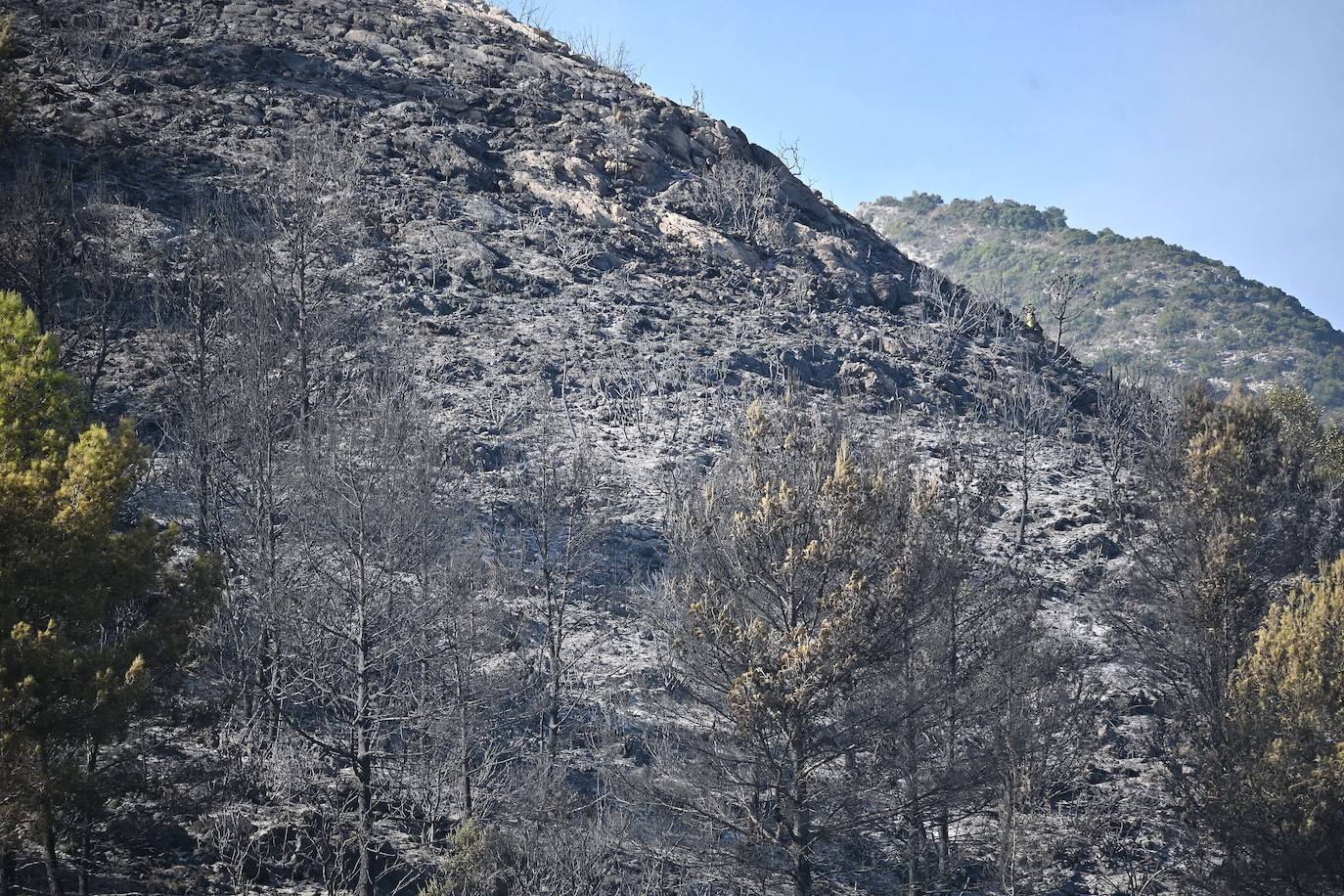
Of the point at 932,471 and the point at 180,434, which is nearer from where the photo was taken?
the point at 180,434

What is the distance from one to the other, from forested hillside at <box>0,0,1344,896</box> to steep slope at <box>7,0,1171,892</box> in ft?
0.77

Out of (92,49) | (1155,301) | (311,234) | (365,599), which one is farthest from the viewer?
(1155,301)

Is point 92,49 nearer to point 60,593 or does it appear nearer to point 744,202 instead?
point 744,202

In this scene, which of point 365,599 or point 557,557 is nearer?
point 365,599

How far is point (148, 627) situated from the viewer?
12.8 meters

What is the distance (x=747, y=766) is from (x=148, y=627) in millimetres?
8632

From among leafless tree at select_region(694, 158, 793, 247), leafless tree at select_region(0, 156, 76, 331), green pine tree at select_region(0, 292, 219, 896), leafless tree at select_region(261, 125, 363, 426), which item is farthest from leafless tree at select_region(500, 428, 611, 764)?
leafless tree at select_region(694, 158, 793, 247)

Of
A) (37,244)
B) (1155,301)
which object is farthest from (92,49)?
(1155,301)

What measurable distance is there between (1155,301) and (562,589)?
96246mm

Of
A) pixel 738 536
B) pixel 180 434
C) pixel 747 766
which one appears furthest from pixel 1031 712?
pixel 180 434

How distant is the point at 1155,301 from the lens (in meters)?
103

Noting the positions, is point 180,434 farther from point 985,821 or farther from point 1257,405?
point 1257,405

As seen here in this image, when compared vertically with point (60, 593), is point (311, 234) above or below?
above

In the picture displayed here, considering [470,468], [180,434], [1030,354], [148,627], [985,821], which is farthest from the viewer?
[1030,354]
